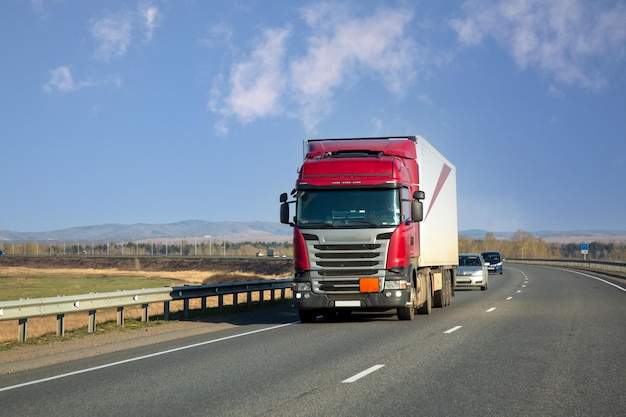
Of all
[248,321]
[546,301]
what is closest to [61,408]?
[248,321]

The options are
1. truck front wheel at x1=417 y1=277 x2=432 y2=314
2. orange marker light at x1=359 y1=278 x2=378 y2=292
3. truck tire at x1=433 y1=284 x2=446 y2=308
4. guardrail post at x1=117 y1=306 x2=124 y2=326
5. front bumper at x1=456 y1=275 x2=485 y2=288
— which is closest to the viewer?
orange marker light at x1=359 y1=278 x2=378 y2=292

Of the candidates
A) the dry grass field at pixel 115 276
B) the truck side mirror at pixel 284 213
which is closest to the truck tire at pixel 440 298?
the truck side mirror at pixel 284 213

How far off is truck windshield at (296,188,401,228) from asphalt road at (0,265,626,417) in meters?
2.27

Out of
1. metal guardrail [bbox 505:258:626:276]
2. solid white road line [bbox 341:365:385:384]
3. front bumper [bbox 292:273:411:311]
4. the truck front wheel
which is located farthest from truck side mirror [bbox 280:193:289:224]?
metal guardrail [bbox 505:258:626:276]

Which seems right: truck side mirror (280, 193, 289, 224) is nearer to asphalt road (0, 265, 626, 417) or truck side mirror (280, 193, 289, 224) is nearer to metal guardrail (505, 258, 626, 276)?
asphalt road (0, 265, 626, 417)

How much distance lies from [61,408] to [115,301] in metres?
9.32

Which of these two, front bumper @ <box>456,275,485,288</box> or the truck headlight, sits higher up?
the truck headlight

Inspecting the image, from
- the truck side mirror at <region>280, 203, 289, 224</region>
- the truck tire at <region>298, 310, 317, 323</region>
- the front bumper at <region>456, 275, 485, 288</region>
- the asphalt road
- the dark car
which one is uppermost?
the truck side mirror at <region>280, 203, 289, 224</region>

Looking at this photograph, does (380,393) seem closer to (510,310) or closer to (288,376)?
(288,376)

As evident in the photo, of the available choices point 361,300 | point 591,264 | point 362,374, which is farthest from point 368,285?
point 591,264

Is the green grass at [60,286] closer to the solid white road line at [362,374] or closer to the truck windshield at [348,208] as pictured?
the truck windshield at [348,208]

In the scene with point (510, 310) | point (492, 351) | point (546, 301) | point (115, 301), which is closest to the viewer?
point (492, 351)

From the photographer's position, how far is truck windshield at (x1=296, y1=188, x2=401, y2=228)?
59.4 feet

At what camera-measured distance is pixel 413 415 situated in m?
7.89
